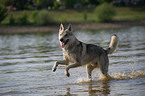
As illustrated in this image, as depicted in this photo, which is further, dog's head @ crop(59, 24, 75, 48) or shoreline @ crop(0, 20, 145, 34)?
shoreline @ crop(0, 20, 145, 34)

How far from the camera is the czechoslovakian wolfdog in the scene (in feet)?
38.5

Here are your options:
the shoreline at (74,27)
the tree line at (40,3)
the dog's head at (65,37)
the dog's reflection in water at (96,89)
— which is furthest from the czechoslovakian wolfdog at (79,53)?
the tree line at (40,3)

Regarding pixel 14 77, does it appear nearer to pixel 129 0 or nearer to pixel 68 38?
pixel 68 38

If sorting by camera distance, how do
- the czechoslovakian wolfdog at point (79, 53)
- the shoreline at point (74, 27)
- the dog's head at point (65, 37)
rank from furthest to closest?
the shoreline at point (74, 27), the czechoslovakian wolfdog at point (79, 53), the dog's head at point (65, 37)

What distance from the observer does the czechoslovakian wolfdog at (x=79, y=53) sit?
11724 mm

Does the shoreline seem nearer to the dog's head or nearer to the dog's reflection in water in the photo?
the dog's reflection in water

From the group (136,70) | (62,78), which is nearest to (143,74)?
(136,70)

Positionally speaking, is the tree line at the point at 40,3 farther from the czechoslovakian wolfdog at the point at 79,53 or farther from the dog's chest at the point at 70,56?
the dog's chest at the point at 70,56

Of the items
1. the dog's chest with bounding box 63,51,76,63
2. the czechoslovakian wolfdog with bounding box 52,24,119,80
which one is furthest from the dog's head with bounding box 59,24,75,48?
the dog's chest with bounding box 63,51,76,63

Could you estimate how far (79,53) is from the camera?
12.2m

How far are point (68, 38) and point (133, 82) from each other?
127 inches

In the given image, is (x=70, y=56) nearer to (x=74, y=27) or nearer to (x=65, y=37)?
(x=65, y=37)

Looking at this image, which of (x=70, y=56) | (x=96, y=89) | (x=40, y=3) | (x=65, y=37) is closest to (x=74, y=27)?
(x=40, y=3)

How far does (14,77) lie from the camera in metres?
14.3
